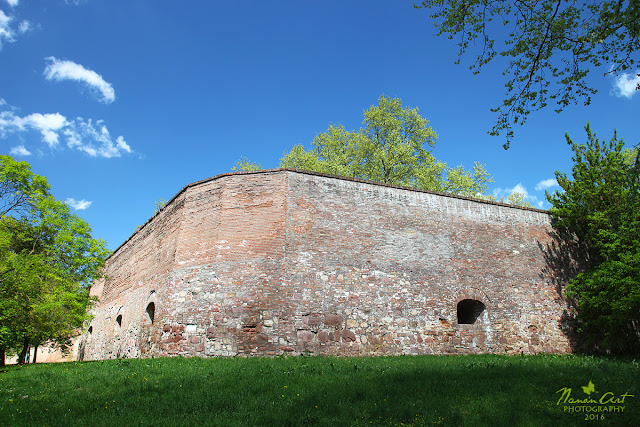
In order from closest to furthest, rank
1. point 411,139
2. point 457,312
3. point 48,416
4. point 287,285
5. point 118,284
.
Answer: point 48,416, point 287,285, point 457,312, point 118,284, point 411,139

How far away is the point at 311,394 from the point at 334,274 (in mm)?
5937

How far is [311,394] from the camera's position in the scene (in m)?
6.37

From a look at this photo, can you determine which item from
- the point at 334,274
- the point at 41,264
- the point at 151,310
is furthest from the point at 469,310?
the point at 41,264

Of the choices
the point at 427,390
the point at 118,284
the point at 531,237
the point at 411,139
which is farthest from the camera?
the point at 411,139

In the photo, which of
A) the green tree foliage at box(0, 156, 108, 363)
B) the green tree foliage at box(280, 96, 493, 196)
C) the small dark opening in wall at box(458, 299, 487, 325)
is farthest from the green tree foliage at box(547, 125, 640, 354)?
the green tree foliage at box(0, 156, 108, 363)

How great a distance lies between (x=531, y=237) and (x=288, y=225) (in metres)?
10.0

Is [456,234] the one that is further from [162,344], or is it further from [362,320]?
[162,344]

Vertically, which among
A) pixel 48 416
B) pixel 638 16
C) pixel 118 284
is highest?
pixel 638 16

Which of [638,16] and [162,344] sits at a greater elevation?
[638,16]

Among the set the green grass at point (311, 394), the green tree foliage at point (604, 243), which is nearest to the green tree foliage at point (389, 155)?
the green tree foliage at point (604, 243)

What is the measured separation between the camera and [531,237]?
51.1 feet

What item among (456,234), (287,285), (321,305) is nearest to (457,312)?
(456,234)

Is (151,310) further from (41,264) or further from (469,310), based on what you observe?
(469,310)

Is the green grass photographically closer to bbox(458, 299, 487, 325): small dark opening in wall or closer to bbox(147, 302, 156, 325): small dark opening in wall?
bbox(458, 299, 487, 325): small dark opening in wall
